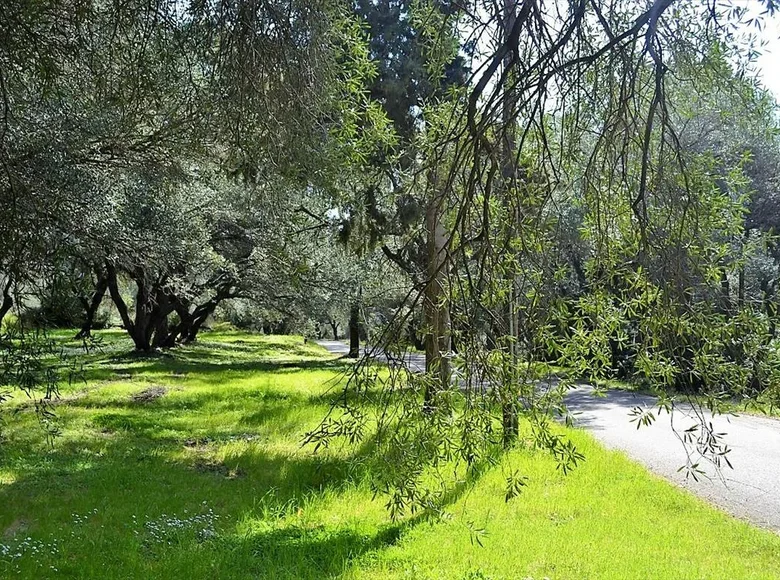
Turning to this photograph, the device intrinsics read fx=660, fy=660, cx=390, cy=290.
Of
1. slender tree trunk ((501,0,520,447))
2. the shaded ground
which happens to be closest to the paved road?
the shaded ground

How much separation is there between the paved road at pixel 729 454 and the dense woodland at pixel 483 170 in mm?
1485

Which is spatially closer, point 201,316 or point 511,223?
point 511,223

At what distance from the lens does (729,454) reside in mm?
9680

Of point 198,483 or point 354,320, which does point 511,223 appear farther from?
point 354,320

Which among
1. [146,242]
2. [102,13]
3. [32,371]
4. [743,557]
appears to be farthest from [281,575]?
[146,242]

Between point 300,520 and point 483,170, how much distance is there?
14.9 feet

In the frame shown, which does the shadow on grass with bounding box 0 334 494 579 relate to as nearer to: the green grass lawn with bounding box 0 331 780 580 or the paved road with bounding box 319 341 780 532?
the green grass lawn with bounding box 0 331 780 580

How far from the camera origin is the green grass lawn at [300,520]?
5066mm

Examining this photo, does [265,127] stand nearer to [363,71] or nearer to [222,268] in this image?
[363,71]

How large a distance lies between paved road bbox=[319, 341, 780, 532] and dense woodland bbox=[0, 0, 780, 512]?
58.4 inches

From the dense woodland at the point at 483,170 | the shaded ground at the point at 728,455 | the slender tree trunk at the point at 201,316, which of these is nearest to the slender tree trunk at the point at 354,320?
the slender tree trunk at the point at 201,316

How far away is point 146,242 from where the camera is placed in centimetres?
998

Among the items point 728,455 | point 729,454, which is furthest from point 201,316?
point 728,455

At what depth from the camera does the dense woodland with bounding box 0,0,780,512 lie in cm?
285
